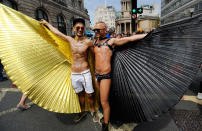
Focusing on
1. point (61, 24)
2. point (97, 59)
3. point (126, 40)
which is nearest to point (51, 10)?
point (61, 24)

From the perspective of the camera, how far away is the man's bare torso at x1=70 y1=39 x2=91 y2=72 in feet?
7.32

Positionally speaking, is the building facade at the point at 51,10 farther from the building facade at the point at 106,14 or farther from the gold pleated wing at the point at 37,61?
the building facade at the point at 106,14

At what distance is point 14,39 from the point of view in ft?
Answer: 6.38

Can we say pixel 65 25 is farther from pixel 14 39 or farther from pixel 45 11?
pixel 14 39

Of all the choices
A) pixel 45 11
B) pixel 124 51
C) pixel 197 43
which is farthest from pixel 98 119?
pixel 45 11

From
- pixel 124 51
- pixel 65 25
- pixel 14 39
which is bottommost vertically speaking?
pixel 124 51

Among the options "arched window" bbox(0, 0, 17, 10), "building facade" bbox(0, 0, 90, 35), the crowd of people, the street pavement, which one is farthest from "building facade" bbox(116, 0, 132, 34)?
the crowd of people

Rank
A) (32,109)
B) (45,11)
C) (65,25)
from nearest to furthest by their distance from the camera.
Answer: (32,109), (45,11), (65,25)

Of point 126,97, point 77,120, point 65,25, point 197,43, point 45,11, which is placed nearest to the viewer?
point 197,43

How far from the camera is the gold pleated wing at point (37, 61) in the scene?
1.86 metres

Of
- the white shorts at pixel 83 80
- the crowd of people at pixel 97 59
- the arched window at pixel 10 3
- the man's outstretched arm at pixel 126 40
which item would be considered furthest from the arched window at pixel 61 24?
the man's outstretched arm at pixel 126 40

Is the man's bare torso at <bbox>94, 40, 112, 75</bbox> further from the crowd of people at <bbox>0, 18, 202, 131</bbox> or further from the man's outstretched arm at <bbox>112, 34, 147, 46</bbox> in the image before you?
the man's outstretched arm at <bbox>112, 34, 147, 46</bbox>

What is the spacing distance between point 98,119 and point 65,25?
20097 millimetres

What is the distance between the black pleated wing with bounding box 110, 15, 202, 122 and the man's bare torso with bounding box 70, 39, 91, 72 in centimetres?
60
